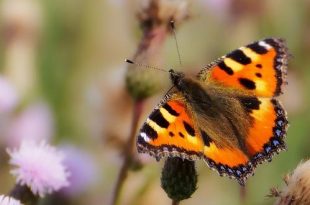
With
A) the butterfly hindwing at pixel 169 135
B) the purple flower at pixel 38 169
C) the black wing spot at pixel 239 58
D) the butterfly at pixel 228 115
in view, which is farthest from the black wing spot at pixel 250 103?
the purple flower at pixel 38 169

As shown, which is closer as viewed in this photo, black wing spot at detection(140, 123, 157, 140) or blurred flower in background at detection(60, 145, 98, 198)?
black wing spot at detection(140, 123, 157, 140)

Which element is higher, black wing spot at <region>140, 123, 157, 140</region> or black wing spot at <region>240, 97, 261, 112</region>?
black wing spot at <region>240, 97, 261, 112</region>

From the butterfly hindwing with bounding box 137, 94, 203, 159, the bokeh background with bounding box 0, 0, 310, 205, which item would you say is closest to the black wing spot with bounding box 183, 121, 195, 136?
the butterfly hindwing with bounding box 137, 94, 203, 159

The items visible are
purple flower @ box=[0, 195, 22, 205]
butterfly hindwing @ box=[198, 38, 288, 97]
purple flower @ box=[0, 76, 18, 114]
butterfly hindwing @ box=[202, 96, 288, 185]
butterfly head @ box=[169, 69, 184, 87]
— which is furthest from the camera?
purple flower @ box=[0, 76, 18, 114]

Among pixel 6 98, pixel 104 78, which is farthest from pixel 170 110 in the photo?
pixel 104 78

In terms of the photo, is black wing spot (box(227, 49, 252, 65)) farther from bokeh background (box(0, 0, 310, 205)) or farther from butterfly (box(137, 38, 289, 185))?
bokeh background (box(0, 0, 310, 205))

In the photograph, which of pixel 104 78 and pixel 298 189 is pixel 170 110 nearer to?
pixel 298 189
